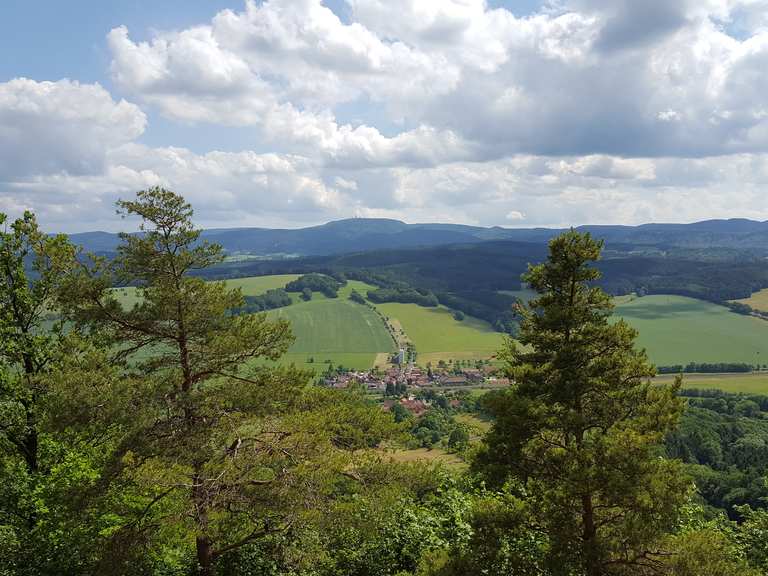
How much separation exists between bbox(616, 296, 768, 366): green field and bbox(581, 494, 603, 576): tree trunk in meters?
134

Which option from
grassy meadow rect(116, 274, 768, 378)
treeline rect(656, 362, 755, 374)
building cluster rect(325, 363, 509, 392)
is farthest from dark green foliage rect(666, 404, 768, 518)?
building cluster rect(325, 363, 509, 392)

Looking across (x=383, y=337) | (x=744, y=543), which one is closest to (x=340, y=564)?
(x=744, y=543)

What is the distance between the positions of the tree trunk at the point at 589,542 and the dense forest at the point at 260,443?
62 millimetres

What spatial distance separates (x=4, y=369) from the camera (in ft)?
48.7

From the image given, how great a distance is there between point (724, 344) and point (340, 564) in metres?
168

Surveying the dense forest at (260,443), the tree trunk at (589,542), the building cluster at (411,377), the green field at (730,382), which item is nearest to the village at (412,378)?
the building cluster at (411,377)

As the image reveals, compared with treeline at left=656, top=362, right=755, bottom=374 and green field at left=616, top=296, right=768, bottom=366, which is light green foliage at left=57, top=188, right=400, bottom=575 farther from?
green field at left=616, top=296, right=768, bottom=366

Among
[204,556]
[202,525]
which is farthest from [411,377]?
[202,525]

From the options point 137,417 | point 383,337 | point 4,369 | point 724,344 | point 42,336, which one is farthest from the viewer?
point 383,337

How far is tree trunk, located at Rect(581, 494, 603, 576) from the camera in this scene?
1118 cm

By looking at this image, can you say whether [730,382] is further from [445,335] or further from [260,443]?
[260,443]

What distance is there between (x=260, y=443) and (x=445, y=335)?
517ft

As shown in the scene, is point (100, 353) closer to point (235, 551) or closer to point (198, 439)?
point (198, 439)

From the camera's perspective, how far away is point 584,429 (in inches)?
473
